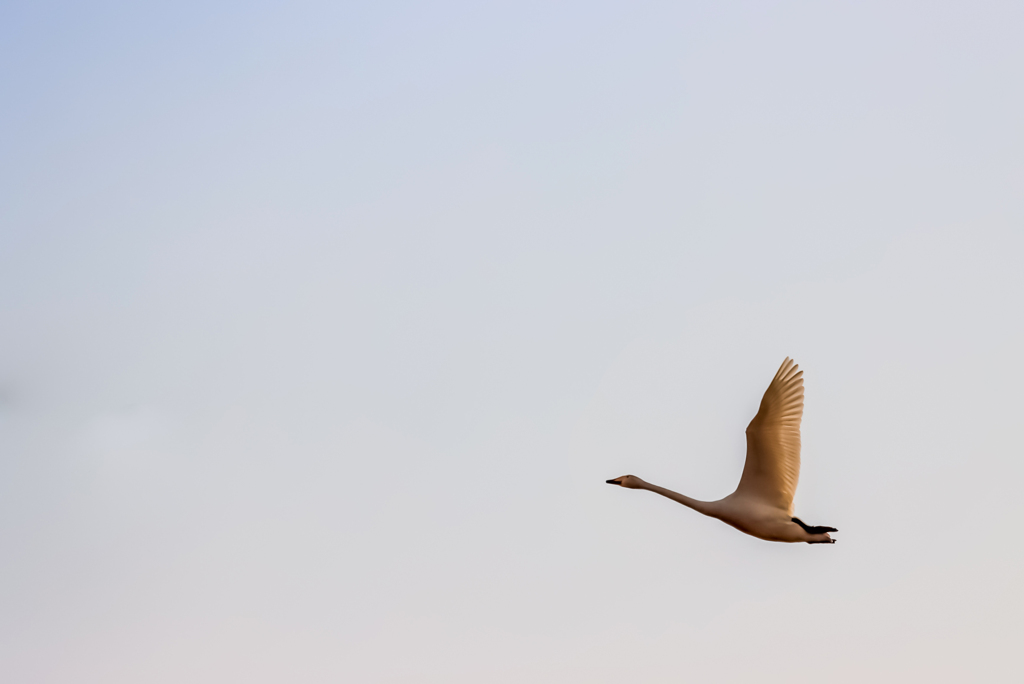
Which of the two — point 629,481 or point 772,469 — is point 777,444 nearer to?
point 772,469

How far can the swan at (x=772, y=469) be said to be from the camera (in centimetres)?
3008

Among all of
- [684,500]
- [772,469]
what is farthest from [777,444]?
[684,500]

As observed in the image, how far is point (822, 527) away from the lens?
29250mm

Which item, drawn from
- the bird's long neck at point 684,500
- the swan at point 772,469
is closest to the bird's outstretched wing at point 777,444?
the swan at point 772,469

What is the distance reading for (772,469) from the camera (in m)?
30.2

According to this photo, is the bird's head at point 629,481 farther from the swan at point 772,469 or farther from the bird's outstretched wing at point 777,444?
the bird's outstretched wing at point 777,444

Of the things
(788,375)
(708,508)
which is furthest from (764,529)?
(788,375)

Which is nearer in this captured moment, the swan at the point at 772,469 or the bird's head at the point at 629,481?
the swan at the point at 772,469

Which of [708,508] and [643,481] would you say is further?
[643,481]

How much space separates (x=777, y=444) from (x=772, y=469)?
52 cm

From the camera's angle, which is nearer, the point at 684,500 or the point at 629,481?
the point at 684,500

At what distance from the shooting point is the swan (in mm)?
30078

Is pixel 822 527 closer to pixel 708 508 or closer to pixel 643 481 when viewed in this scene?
pixel 708 508

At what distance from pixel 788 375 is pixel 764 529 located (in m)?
3.14
